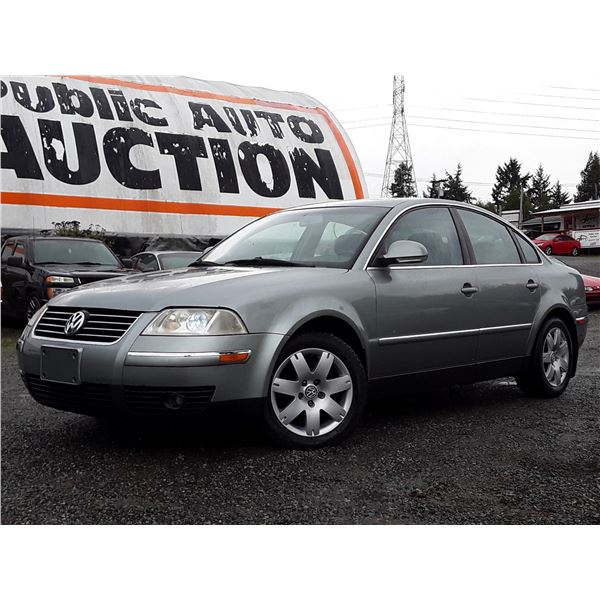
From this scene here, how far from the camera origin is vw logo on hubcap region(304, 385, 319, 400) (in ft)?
13.8

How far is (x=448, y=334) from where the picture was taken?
5.04 meters

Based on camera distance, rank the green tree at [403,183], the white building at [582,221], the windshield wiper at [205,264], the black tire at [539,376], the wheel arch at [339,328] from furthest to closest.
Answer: the green tree at [403,183] → the white building at [582,221] → the black tire at [539,376] → the windshield wiper at [205,264] → the wheel arch at [339,328]

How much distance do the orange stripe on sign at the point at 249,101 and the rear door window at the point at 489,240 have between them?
12409 millimetres

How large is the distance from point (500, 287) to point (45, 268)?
7.66m

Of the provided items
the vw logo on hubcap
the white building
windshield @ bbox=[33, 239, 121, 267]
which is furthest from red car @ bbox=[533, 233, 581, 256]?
the vw logo on hubcap

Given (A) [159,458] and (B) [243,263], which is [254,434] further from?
(B) [243,263]

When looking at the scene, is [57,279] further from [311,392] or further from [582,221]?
[582,221]

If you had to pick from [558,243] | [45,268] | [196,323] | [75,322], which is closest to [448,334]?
[196,323]

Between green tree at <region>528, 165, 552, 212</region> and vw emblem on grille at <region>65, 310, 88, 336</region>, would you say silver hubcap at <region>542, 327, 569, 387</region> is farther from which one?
green tree at <region>528, 165, 552, 212</region>

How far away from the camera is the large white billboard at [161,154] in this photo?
14.7 meters

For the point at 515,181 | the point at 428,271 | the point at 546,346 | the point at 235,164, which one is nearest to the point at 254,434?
the point at 428,271

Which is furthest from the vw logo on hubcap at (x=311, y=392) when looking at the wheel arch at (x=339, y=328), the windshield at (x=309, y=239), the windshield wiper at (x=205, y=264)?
the windshield wiper at (x=205, y=264)

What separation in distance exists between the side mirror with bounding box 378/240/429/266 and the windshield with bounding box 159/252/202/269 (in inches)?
319

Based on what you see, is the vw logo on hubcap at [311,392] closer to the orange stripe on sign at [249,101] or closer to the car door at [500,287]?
the car door at [500,287]
